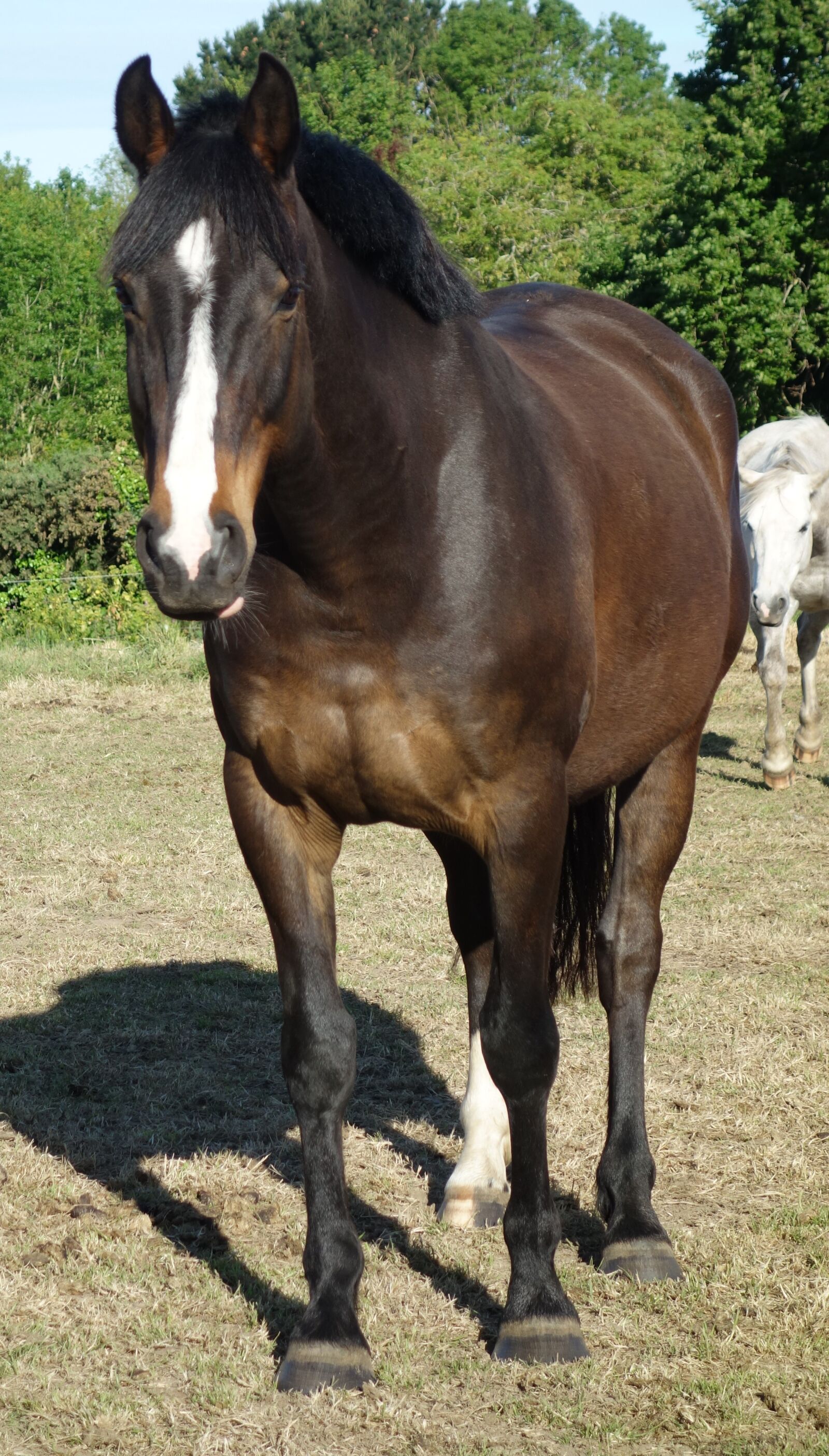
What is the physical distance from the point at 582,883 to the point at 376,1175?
3.23 feet

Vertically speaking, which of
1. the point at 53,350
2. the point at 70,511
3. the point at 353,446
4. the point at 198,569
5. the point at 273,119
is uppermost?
the point at 53,350

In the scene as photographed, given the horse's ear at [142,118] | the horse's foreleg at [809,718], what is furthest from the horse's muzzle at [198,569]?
the horse's foreleg at [809,718]

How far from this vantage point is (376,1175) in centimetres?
373

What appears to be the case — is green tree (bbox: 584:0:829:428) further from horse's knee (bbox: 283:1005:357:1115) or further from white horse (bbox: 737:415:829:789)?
horse's knee (bbox: 283:1005:357:1115)

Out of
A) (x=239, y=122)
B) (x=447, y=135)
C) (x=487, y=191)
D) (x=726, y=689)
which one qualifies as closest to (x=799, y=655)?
(x=726, y=689)

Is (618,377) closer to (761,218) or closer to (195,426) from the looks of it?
(195,426)

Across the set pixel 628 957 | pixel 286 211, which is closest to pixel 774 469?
pixel 628 957

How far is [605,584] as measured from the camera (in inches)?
125

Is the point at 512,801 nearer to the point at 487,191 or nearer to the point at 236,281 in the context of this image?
the point at 236,281

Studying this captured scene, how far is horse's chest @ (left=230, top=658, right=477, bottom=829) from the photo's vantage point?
2.56 metres

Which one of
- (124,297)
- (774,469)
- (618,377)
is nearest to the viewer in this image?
(124,297)

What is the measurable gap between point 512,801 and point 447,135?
41515 mm

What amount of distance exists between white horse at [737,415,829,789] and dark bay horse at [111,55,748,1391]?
5.61 meters

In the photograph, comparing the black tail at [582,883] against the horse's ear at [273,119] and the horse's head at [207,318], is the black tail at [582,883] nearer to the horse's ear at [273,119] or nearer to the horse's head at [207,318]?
the horse's head at [207,318]
